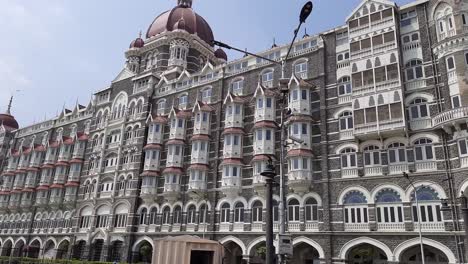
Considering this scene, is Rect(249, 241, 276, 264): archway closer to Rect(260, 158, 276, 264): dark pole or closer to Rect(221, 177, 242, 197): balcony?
Rect(221, 177, 242, 197): balcony

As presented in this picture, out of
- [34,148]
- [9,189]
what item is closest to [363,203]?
[34,148]

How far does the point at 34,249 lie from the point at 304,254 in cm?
4452

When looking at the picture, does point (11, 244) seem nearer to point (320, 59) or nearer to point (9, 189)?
point (9, 189)

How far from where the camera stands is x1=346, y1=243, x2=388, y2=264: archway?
30.4 m

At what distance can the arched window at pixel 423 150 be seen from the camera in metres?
29.6

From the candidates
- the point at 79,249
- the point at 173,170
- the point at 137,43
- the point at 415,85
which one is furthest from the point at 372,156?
the point at 137,43

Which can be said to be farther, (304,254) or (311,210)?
(304,254)

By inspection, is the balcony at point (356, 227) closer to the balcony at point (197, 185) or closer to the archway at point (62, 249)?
the balcony at point (197, 185)

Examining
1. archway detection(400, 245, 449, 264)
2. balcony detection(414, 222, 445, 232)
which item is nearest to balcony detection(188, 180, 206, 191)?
archway detection(400, 245, 449, 264)

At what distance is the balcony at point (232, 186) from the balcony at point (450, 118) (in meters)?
18.7

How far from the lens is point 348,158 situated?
109 feet

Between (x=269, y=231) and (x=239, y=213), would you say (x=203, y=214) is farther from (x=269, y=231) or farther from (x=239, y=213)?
(x=269, y=231)

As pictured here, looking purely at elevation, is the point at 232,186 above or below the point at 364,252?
above

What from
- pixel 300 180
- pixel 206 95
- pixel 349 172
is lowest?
pixel 300 180
